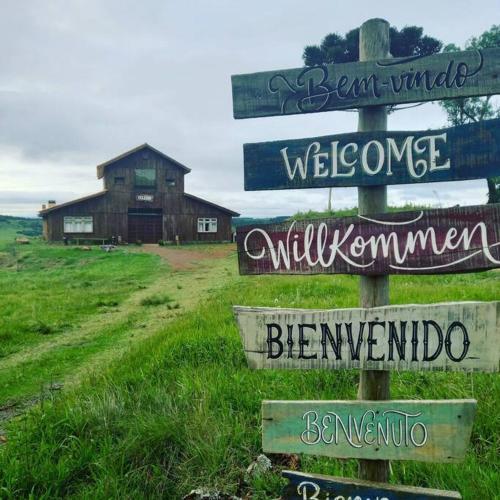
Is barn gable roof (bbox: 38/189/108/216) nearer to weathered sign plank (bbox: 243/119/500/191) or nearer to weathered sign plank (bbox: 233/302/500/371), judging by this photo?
weathered sign plank (bbox: 243/119/500/191)

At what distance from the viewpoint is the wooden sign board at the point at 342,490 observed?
2391 millimetres

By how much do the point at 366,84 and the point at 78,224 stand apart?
34952 millimetres

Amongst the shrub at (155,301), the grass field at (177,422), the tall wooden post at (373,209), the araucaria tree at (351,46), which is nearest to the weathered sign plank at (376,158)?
the tall wooden post at (373,209)

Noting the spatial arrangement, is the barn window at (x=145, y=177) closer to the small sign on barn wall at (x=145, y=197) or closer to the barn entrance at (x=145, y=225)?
the small sign on barn wall at (x=145, y=197)

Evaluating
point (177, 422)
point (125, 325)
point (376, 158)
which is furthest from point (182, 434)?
point (125, 325)

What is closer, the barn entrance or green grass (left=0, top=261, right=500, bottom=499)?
green grass (left=0, top=261, right=500, bottom=499)

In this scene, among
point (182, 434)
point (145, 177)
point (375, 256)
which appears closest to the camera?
point (375, 256)

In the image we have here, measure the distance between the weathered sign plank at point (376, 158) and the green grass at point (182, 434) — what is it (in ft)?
6.45

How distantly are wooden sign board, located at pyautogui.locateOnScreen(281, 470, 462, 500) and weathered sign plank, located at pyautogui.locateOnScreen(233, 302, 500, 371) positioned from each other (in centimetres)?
65

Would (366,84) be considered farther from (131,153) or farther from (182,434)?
(131,153)

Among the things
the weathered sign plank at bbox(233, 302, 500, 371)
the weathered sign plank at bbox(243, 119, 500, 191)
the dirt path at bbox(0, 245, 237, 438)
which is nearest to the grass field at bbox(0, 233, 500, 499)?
the dirt path at bbox(0, 245, 237, 438)

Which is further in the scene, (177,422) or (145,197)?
(145,197)

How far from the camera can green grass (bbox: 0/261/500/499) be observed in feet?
9.71

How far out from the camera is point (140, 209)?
3566 centimetres
